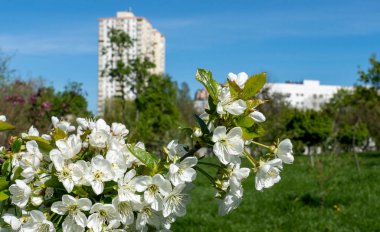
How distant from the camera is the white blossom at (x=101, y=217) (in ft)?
4.77

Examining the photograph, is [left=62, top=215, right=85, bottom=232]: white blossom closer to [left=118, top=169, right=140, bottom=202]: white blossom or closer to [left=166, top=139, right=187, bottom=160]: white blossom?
[left=118, top=169, right=140, bottom=202]: white blossom

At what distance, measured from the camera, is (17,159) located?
1.63 m

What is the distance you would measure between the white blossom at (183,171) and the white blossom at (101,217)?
0.59 feet

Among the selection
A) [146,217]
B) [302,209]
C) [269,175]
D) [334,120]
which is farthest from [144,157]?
[334,120]

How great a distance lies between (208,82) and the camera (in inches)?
61.7

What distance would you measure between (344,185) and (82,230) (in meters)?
8.99

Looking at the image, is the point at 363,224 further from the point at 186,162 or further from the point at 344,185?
the point at 186,162

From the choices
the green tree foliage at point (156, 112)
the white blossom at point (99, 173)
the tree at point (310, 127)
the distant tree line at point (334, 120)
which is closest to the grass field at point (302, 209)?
the white blossom at point (99, 173)

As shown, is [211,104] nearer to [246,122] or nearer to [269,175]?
[246,122]

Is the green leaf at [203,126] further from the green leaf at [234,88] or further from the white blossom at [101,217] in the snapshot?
the white blossom at [101,217]

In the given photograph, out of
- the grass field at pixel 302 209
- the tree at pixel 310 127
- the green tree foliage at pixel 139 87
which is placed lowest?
the tree at pixel 310 127

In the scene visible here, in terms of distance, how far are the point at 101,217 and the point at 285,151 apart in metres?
0.57

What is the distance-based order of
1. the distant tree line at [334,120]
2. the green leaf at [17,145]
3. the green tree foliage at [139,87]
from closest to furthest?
the green leaf at [17,145] → the green tree foliage at [139,87] → the distant tree line at [334,120]

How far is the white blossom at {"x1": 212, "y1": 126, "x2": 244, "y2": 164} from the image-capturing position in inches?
57.5
